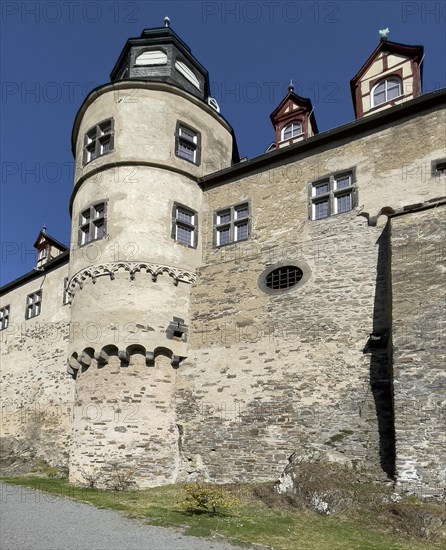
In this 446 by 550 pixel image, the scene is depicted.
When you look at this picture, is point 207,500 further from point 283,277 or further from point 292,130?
point 292,130

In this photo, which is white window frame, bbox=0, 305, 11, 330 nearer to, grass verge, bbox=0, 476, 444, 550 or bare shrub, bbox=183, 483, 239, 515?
grass verge, bbox=0, 476, 444, 550

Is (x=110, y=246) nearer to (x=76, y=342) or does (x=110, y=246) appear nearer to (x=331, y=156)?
(x=76, y=342)

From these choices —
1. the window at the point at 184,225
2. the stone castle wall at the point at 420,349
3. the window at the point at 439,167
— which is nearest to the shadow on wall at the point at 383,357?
the stone castle wall at the point at 420,349

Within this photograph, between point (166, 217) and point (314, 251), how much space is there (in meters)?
5.19

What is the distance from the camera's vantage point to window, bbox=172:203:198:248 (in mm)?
18312

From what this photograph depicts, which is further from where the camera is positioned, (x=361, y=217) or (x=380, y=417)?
(x=361, y=217)

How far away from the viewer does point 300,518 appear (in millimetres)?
11172

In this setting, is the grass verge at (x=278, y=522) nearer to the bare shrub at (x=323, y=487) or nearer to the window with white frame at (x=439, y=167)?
the bare shrub at (x=323, y=487)

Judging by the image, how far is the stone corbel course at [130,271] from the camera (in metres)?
17.0

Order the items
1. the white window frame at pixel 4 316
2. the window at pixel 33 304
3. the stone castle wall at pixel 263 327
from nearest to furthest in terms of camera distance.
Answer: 1. the stone castle wall at pixel 263 327
2. the window at pixel 33 304
3. the white window frame at pixel 4 316

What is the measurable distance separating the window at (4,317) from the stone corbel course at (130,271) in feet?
44.5

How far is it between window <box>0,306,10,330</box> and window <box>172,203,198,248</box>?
15.7 metres

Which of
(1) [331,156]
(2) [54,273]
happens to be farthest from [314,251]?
(2) [54,273]

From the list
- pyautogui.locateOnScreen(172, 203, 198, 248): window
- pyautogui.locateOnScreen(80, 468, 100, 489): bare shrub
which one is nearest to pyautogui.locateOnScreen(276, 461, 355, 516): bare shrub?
pyautogui.locateOnScreen(80, 468, 100, 489): bare shrub
